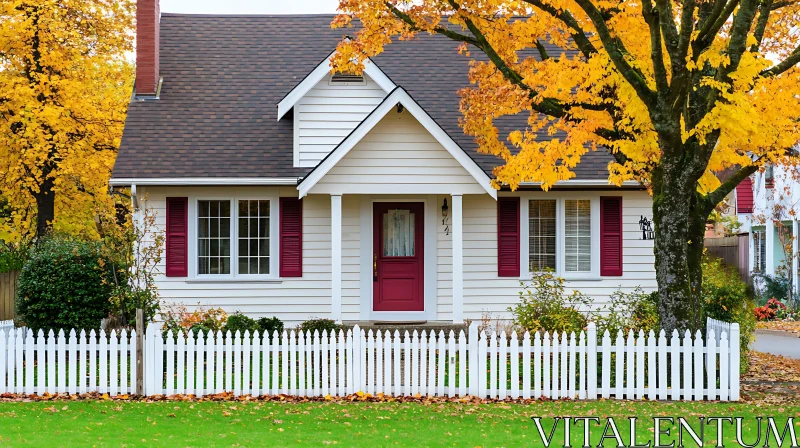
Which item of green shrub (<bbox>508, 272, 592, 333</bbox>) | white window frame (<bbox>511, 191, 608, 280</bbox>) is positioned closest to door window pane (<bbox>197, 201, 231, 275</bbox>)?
white window frame (<bbox>511, 191, 608, 280</bbox>)

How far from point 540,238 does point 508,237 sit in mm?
636

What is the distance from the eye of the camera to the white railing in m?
11.2

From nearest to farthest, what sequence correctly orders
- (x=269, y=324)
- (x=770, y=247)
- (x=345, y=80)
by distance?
(x=269, y=324), (x=345, y=80), (x=770, y=247)

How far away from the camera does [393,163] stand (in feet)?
52.9

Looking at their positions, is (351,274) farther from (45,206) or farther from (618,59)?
(45,206)

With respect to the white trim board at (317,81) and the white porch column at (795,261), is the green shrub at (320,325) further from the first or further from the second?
the white porch column at (795,261)

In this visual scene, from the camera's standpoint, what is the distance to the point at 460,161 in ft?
51.9

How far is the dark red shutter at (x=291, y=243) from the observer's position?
57.1 feet

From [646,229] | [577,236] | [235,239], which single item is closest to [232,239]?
[235,239]

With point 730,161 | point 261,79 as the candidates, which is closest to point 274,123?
point 261,79

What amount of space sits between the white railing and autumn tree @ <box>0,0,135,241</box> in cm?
1081

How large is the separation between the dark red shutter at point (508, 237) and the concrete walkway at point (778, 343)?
5.05 m

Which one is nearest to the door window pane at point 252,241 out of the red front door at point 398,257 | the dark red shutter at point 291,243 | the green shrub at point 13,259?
the dark red shutter at point 291,243

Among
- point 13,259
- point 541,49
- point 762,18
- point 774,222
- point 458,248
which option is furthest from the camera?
point 774,222
